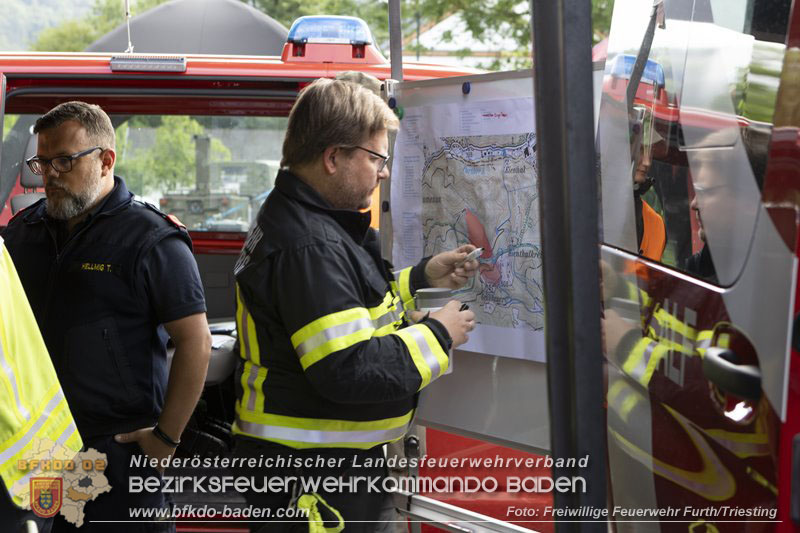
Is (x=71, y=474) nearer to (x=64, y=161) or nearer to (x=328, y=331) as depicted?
(x=328, y=331)

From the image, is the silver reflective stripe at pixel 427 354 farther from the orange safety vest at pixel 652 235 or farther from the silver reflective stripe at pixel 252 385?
the orange safety vest at pixel 652 235

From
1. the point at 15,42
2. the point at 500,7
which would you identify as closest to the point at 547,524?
the point at 500,7

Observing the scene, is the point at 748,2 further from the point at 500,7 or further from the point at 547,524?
the point at 500,7

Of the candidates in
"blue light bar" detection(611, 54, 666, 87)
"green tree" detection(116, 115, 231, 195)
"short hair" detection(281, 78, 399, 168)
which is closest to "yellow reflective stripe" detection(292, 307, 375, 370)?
"short hair" detection(281, 78, 399, 168)

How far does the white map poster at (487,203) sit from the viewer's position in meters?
2.56

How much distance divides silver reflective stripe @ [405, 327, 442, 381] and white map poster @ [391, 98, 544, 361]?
525 mm

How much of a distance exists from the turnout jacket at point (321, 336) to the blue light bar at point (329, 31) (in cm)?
215

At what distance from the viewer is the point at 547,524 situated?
2910mm

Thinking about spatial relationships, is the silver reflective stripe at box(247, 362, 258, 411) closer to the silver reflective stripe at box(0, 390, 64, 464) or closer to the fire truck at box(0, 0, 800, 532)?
the silver reflective stripe at box(0, 390, 64, 464)

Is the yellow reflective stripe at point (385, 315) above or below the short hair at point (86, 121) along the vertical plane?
below

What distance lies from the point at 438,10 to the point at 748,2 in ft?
43.4

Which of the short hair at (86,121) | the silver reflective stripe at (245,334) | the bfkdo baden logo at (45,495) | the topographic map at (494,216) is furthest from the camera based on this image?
the short hair at (86,121)

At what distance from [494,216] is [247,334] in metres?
0.82

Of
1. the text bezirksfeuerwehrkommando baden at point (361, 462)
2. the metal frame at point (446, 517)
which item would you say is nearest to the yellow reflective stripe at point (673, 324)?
the text bezirksfeuerwehrkommando baden at point (361, 462)
